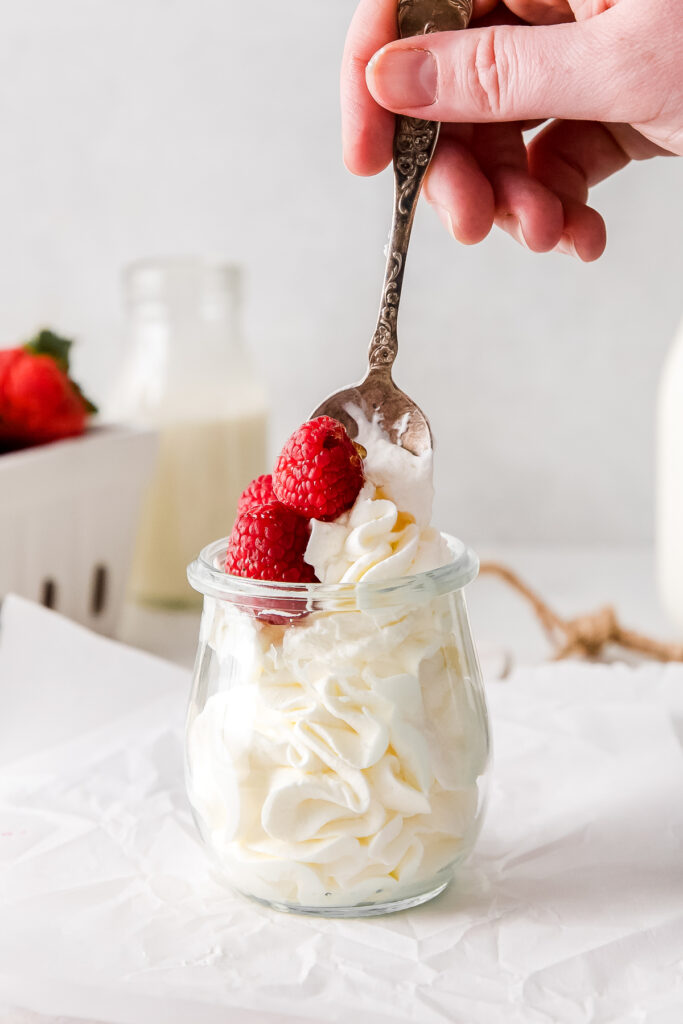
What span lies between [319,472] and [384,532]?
60mm

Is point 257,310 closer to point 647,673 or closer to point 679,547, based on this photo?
point 679,547

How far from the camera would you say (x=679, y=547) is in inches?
48.5

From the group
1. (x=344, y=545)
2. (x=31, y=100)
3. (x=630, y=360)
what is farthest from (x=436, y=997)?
(x=31, y=100)

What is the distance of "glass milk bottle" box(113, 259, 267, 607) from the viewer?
1464 millimetres

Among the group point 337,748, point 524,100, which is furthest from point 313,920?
point 524,100

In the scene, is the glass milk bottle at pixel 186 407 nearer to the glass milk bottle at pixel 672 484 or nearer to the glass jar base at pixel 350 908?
the glass milk bottle at pixel 672 484

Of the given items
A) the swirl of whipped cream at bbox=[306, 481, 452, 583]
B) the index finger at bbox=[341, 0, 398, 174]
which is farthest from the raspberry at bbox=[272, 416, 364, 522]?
the index finger at bbox=[341, 0, 398, 174]

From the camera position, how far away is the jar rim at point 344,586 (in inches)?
25.0

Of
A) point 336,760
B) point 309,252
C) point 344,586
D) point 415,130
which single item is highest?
point 415,130

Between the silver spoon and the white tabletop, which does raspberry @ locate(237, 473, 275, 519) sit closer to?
the silver spoon

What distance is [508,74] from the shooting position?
2.43 feet

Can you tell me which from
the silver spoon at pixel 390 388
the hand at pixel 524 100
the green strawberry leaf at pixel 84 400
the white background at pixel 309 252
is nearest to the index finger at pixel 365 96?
the hand at pixel 524 100

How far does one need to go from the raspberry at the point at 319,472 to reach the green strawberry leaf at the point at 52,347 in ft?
2.37

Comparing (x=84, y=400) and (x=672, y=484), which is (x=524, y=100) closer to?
(x=672, y=484)
